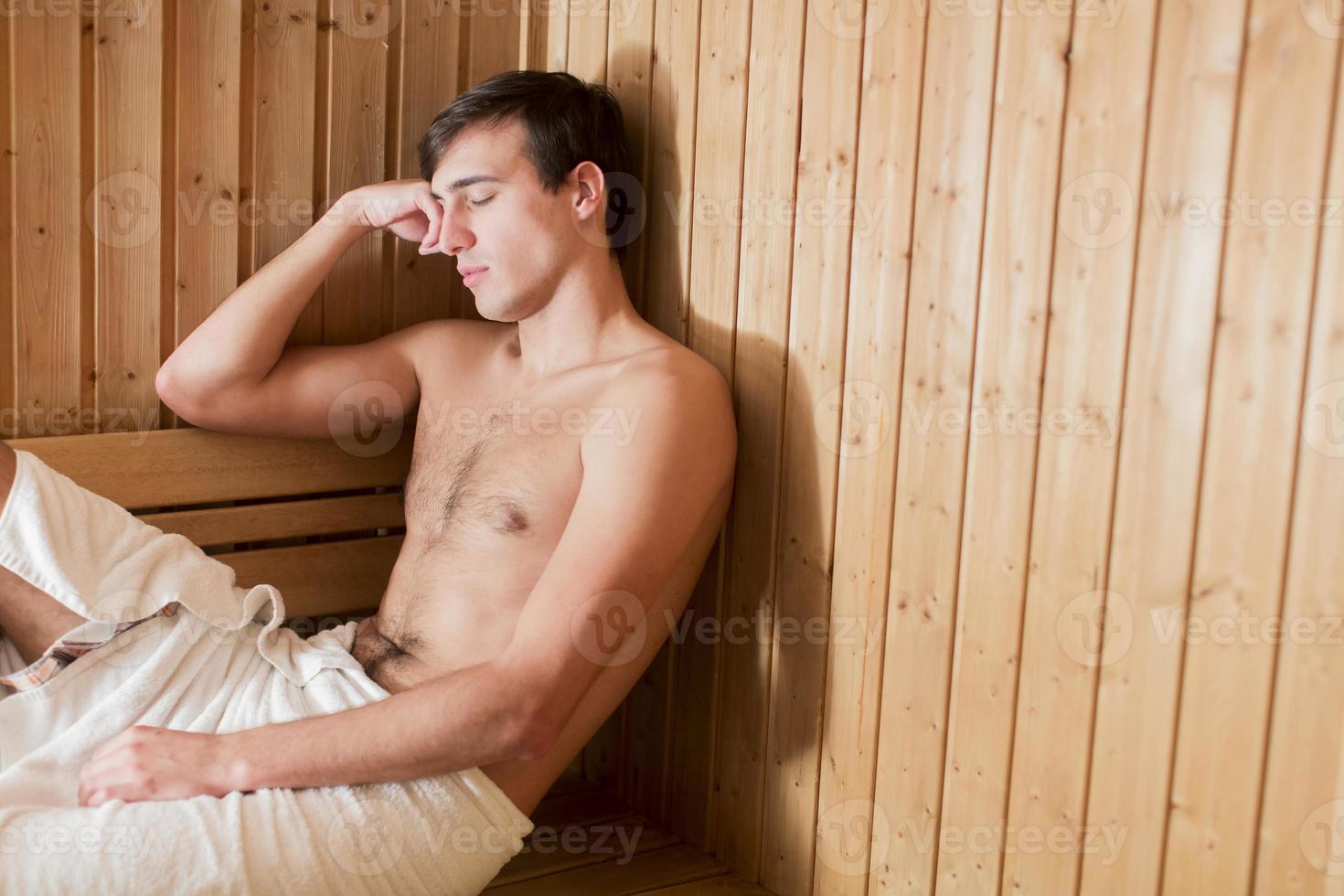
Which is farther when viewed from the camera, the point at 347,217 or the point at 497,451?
the point at 347,217

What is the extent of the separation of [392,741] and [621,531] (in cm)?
Result: 38

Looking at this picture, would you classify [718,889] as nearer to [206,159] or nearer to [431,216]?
[431,216]

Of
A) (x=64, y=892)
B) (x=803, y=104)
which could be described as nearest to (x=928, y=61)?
(x=803, y=104)

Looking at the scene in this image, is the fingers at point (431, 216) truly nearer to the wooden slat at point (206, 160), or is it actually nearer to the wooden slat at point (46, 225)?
the wooden slat at point (206, 160)

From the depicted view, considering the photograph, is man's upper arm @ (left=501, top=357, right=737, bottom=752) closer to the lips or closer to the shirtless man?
the shirtless man

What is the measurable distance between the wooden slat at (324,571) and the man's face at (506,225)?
528 millimetres

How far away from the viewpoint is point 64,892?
136 centimetres

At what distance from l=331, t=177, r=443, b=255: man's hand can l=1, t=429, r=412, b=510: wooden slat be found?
37 centimetres
